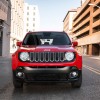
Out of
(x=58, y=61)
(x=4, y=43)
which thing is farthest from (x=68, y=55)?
(x=4, y=43)

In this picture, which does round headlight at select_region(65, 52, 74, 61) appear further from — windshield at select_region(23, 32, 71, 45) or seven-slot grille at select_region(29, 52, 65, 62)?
windshield at select_region(23, 32, 71, 45)

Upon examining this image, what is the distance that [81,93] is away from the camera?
27.3ft

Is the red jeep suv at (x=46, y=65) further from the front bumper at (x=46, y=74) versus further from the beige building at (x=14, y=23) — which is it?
the beige building at (x=14, y=23)

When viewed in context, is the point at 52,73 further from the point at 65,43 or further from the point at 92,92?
the point at 65,43

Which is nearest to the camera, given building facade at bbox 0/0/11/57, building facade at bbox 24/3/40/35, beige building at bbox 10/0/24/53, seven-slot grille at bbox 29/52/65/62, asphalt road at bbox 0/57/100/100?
asphalt road at bbox 0/57/100/100

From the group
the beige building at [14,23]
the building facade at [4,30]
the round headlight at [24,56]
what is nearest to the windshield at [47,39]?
Result: the round headlight at [24,56]

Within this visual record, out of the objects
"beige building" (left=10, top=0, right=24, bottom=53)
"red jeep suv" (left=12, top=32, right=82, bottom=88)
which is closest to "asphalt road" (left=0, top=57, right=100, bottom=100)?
"red jeep suv" (left=12, top=32, right=82, bottom=88)

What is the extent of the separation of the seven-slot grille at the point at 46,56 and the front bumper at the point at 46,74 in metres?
0.26

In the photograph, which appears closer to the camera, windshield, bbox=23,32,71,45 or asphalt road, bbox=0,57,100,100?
asphalt road, bbox=0,57,100,100

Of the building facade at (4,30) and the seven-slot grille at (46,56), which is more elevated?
the building facade at (4,30)

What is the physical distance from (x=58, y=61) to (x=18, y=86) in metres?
1.59

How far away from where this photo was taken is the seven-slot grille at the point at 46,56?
8.36m

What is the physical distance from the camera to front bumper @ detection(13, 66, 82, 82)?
26.7 ft

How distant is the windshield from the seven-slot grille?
1.43 m
